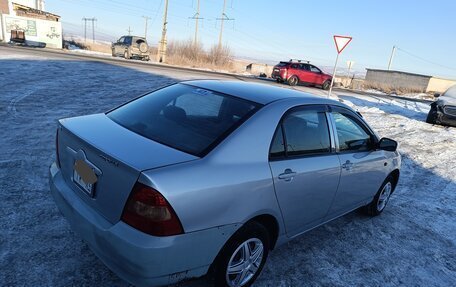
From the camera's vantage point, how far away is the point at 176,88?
3.46 meters

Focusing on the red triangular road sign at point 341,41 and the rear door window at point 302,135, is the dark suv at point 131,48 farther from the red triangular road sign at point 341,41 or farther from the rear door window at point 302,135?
the rear door window at point 302,135

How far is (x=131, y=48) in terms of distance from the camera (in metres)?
31.5

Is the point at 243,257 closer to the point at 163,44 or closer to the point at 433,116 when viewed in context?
the point at 433,116

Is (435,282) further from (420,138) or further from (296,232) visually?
(420,138)

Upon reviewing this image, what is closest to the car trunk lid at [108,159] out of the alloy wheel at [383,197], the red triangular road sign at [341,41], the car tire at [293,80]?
the alloy wheel at [383,197]

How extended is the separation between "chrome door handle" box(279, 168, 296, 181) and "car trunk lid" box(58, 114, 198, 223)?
805mm

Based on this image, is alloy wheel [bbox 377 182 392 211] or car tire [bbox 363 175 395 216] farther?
alloy wheel [bbox 377 182 392 211]

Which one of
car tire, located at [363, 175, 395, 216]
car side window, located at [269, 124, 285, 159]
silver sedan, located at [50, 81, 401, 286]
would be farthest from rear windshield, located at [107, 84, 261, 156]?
car tire, located at [363, 175, 395, 216]

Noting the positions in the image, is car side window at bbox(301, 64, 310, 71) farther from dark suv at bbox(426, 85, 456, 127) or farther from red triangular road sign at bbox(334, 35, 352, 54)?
dark suv at bbox(426, 85, 456, 127)

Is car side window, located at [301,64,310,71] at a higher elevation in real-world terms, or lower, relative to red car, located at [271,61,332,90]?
higher

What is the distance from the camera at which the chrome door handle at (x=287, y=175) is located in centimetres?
276

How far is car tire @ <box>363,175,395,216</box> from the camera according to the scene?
4570 millimetres

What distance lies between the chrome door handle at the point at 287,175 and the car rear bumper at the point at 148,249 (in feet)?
1.88

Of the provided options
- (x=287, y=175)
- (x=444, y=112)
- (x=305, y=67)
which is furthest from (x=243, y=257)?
(x=305, y=67)
